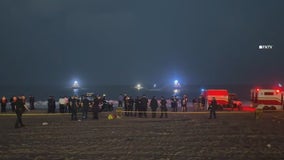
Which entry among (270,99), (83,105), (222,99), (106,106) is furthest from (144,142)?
(222,99)

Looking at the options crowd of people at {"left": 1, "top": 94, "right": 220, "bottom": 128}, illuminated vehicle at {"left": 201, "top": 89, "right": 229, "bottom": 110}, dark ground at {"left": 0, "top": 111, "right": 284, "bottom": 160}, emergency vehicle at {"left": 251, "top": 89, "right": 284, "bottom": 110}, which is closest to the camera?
dark ground at {"left": 0, "top": 111, "right": 284, "bottom": 160}

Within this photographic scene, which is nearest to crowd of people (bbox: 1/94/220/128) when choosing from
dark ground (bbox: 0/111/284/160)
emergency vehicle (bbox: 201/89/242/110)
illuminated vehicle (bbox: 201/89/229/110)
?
illuminated vehicle (bbox: 201/89/229/110)

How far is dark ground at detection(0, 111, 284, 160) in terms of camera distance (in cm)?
1289

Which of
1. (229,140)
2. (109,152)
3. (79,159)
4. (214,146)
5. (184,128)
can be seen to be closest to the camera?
(79,159)

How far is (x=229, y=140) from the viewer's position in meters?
16.1

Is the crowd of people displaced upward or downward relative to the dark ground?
upward

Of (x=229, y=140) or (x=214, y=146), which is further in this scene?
(x=229, y=140)

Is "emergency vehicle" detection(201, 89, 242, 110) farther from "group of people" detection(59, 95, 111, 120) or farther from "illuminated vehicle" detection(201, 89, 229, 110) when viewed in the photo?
"group of people" detection(59, 95, 111, 120)

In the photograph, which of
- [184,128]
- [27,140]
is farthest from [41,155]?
[184,128]

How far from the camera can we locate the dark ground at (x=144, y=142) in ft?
42.3

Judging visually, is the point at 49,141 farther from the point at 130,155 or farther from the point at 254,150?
the point at 254,150

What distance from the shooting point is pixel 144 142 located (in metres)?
15.6

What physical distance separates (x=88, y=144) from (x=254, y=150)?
6434 millimetres

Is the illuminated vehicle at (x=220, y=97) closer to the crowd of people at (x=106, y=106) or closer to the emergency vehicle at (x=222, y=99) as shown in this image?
the emergency vehicle at (x=222, y=99)
